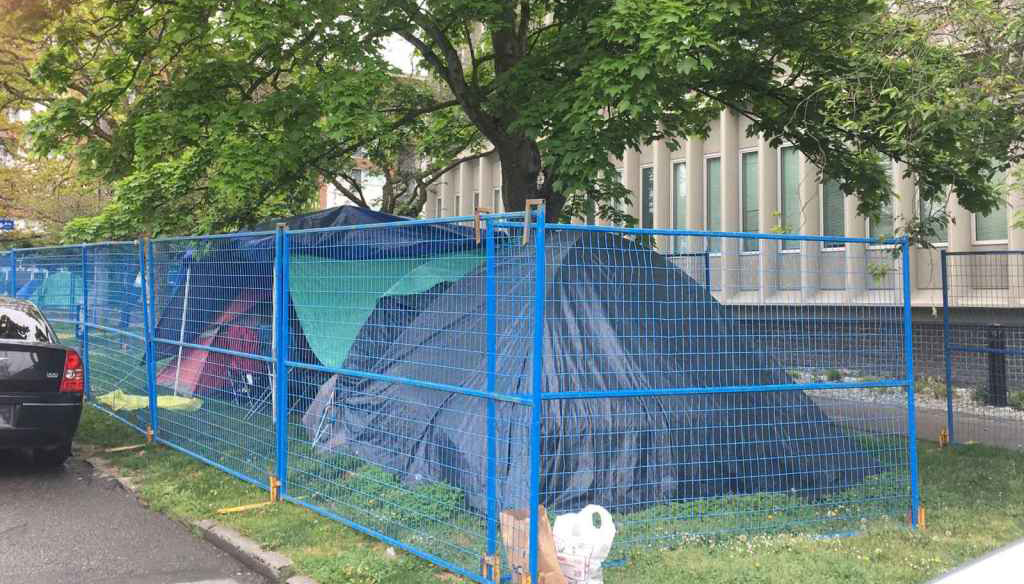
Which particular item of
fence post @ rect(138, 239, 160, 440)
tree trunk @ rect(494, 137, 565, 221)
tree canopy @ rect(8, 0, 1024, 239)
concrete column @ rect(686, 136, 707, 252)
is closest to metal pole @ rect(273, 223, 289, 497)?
tree canopy @ rect(8, 0, 1024, 239)

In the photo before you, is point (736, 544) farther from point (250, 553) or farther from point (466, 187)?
point (466, 187)

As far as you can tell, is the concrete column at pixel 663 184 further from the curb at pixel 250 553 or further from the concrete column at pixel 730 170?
the curb at pixel 250 553

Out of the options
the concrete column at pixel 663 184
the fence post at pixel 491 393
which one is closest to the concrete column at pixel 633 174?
the concrete column at pixel 663 184

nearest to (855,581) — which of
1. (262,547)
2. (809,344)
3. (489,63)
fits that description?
(809,344)

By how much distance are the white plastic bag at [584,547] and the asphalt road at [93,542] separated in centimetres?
190

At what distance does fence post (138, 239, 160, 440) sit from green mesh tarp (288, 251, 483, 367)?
8.24 feet

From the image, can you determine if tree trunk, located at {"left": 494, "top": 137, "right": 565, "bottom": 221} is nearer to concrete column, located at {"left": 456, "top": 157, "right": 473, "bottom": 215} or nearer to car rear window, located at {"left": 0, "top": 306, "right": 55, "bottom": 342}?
car rear window, located at {"left": 0, "top": 306, "right": 55, "bottom": 342}

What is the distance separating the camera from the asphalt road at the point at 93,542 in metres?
5.07

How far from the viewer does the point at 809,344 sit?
20.0 ft

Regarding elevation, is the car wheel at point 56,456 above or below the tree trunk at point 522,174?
below

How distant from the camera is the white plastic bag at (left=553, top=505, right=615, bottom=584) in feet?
14.6

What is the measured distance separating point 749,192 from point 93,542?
15.1m

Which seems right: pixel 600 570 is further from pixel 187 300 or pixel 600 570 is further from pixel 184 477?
pixel 187 300

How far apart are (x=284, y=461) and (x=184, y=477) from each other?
1374mm
